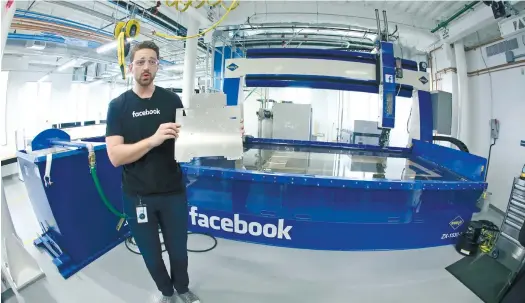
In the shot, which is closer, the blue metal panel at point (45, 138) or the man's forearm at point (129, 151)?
Answer: the man's forearm at point (129, 151)

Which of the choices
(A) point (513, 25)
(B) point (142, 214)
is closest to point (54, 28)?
(B) point (142, 214)

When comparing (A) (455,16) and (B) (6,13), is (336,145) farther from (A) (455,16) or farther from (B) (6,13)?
(B) (6,13)

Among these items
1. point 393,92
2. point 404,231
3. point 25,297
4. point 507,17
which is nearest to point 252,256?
point 404,231

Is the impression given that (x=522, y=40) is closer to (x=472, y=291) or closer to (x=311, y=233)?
(x=472, y=291)

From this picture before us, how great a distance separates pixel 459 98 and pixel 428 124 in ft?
7.27

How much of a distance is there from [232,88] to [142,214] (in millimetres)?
2136

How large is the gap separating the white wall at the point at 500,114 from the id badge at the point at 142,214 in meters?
5.13

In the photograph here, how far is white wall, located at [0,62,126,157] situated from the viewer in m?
8.15

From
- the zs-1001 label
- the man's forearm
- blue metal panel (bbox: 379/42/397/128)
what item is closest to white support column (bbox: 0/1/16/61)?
the man's forearm

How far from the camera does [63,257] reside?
2.25m

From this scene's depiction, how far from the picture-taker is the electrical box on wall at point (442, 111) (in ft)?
15.0

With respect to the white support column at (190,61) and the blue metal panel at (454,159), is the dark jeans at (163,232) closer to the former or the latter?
the blue metal panel at (454,159)

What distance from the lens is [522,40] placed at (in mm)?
3688

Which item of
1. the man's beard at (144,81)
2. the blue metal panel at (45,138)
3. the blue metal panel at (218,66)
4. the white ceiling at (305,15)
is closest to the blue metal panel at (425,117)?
the white ceiling at (305,15)
